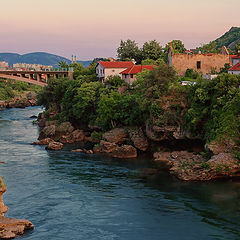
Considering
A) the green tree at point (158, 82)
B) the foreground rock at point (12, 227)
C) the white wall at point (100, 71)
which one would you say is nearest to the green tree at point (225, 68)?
the green tree at point (158, 82)

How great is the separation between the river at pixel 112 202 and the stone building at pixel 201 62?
22348 millimetres

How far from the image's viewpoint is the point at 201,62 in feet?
186

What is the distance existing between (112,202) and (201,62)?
114 feet

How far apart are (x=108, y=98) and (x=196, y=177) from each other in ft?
66.8

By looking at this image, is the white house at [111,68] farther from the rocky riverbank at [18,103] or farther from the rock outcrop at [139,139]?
the rocky riverbank at [18,103]

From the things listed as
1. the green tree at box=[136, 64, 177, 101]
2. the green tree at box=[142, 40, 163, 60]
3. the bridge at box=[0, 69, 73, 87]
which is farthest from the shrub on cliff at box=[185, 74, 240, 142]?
the bridge at box=[0, 69, 73, 87]

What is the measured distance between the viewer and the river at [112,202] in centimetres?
2286

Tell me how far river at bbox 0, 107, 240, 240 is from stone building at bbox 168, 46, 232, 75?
22.3 metres

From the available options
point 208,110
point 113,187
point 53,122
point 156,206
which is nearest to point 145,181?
point 113,187

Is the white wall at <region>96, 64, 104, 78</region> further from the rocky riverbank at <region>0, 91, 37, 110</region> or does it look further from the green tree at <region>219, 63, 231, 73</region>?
the rocky riverbank at <region>0, 91, 37, 110</region>

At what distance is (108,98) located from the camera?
4922 cm

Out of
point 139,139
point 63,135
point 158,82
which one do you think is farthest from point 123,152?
point 63,135

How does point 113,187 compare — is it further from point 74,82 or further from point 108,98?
point 74,82

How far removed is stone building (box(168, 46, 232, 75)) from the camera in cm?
5597
